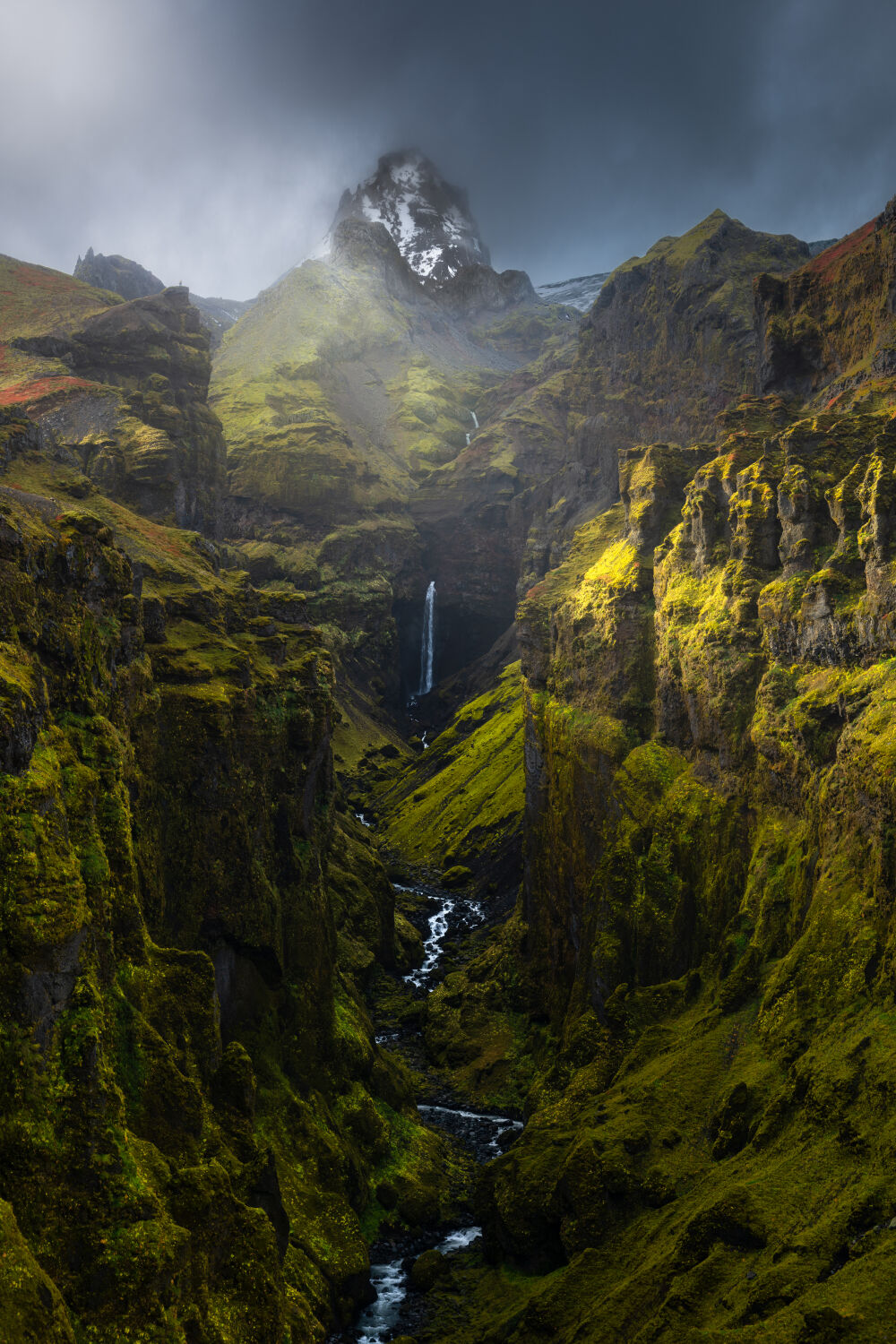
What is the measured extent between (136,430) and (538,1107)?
361ft

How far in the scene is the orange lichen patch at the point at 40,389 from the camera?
432ft

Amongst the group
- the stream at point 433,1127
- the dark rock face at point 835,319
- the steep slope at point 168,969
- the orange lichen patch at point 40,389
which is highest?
the orange lichen patch at point 40,389

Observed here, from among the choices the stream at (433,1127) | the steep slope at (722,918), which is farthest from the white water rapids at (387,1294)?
the steep slope at (722,918)

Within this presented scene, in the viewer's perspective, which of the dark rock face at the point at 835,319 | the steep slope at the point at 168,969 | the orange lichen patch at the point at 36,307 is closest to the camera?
the steep slope at the point at 168,969

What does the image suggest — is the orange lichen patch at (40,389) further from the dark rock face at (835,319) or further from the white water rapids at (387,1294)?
the white water rapids at (387,1294)


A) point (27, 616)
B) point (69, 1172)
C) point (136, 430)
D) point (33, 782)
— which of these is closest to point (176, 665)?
point (27, 616)

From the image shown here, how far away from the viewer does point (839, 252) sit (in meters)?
101

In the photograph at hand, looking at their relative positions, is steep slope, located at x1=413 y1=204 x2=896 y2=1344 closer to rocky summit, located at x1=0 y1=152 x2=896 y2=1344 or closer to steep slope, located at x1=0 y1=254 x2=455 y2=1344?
rocky summit, located at x1=0 y1=152 x2=896 y2=1344

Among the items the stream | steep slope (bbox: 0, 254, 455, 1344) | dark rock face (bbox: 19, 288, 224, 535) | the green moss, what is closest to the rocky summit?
steep slope (bbox: 0, 254, 455, 1344)

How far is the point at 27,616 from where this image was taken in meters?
34.8

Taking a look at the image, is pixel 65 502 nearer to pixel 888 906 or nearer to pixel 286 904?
pixel 286 904

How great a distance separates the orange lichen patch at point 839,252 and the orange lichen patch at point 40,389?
334 ft

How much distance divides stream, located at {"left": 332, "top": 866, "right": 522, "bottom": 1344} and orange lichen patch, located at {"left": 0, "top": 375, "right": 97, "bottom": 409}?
9216 cm

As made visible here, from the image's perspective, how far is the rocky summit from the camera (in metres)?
28.4
